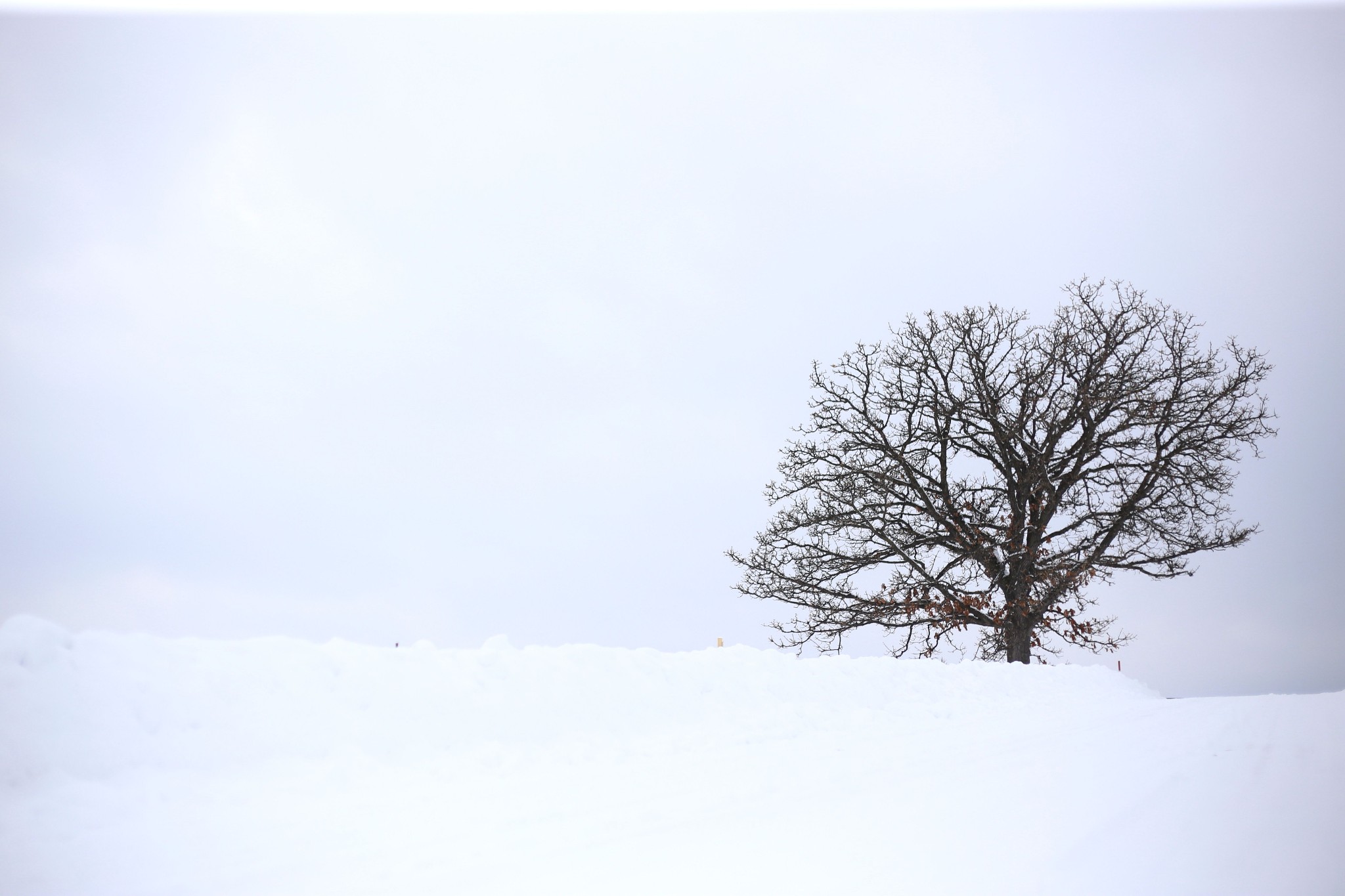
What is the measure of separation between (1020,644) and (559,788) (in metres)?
13.1

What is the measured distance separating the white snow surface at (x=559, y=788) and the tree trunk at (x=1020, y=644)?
9.75m

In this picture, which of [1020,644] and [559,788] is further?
[1020,644]

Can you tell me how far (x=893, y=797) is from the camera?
12.4 ft

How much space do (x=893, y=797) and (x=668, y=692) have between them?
1.94m

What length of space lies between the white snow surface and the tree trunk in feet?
32.0

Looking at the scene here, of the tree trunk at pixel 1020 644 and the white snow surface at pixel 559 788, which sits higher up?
the tree trunk at pixel 1020 644

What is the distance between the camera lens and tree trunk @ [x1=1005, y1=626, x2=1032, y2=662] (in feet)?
49.8

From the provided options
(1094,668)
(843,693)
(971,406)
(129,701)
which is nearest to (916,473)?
(971,406)

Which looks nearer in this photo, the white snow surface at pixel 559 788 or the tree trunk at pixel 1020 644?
the white snow surface at pixel 559 788

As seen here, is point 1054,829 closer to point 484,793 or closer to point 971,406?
point 484,793

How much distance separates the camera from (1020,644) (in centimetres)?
1518

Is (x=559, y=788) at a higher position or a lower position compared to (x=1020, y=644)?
lower

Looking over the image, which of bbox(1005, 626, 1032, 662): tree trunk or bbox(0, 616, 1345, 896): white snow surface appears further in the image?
bbox(1005, 626, 1032, 662): tree trunk

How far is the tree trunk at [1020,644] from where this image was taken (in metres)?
15.2
